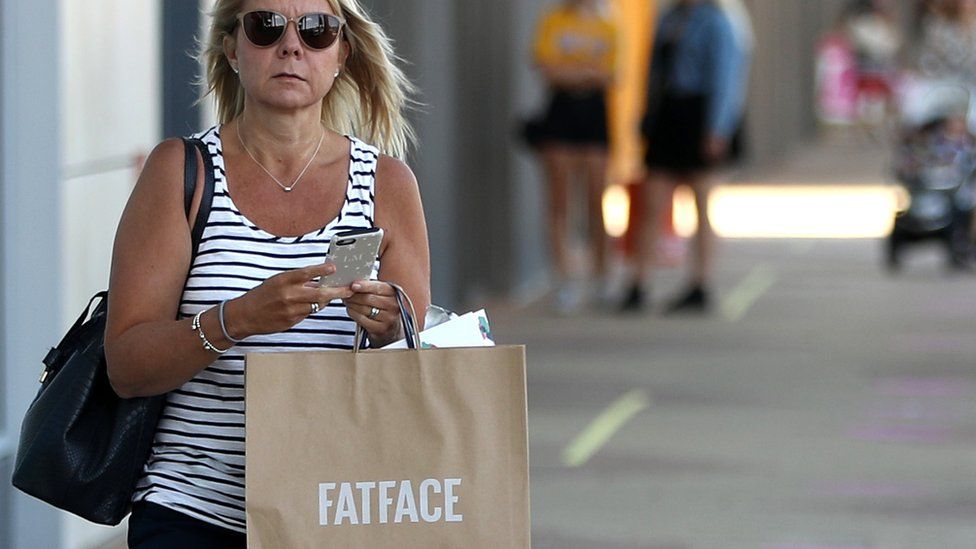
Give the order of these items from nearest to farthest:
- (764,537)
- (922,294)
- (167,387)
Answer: (167,387) < (764,537) < (922,294)

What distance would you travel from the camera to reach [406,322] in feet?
9.70

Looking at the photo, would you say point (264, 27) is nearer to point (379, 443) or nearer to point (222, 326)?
point (222, 326)

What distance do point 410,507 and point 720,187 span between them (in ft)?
67.7

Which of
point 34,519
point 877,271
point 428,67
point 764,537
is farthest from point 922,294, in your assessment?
point 34,519

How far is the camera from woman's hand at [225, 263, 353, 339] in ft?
9.41

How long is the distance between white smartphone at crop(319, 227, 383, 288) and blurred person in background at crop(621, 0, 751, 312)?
880cm

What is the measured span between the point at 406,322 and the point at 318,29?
0.54m

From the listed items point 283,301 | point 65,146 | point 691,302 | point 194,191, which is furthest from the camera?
point 691,302

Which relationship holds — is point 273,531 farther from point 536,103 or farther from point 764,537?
point 536,103

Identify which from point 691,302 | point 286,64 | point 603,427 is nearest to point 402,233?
point 286,64

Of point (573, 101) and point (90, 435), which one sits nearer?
point (90, 435)

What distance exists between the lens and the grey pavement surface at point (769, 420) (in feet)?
22.1

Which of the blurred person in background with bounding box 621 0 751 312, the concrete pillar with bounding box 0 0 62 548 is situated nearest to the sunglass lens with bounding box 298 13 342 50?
the concrete pillar with bounding box 0 0 62 548

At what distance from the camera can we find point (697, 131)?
11.7m
